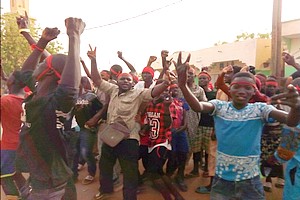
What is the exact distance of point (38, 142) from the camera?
77.5 inches

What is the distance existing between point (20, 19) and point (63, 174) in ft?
3.17

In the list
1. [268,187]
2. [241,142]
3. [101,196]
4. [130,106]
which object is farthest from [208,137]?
[241,142]

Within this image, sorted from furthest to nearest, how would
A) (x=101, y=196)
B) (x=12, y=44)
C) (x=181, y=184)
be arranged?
(x=181, y=184)
(x=101, y=196)
(x=12, y=44)

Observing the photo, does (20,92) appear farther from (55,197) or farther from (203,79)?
(203,79)

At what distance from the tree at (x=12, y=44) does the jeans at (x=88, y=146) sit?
2992 mm

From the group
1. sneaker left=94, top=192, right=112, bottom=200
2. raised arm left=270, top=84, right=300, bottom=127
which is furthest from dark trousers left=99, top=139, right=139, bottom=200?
raised arm left=270, top=84, right=300, bottom=127

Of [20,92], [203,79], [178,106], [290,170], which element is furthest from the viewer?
[203,79]

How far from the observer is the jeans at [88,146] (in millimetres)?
4953

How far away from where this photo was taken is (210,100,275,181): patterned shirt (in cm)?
251

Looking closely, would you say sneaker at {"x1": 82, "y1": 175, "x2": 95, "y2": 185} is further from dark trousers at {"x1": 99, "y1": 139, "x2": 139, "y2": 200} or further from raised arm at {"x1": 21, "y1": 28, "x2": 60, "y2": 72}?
raised arm at {"x1": 21, "y1": 28, "x2": 60, "y2": 72}

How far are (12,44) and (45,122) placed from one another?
49 cm

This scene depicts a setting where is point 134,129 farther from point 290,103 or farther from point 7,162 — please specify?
→ point 7,162

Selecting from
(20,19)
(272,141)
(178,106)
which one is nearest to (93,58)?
(178,106)

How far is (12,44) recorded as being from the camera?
66.8 inches
